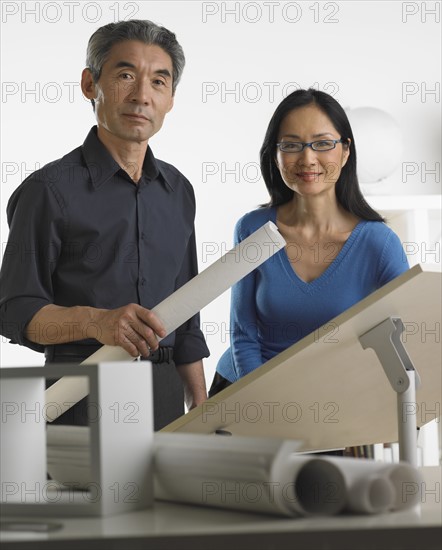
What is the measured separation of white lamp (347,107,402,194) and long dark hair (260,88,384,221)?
1388 mm

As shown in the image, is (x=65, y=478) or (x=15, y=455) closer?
(x=15, y=455)

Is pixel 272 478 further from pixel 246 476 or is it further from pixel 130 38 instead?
pixel 130 38

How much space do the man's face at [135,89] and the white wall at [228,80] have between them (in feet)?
6.15

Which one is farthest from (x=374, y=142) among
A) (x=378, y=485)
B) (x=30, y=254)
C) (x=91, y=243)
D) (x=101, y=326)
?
(x=378, y=485)

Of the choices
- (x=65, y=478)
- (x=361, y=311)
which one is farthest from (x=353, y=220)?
(x=65, y=478)

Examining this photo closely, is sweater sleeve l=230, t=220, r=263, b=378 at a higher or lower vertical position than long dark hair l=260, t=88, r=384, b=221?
lower

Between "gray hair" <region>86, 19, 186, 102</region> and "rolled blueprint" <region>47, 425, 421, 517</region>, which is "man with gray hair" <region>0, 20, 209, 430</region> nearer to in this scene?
"gray hair" <region>86, 19, 186, 102</region>

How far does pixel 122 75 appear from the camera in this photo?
1.92 meters

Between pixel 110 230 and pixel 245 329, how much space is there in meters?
0.36

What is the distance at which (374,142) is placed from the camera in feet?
11.7

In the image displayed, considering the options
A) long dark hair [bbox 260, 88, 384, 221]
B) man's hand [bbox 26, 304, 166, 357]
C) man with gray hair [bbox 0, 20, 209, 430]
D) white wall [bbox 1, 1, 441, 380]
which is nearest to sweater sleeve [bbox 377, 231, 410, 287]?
long dark hair [bbox 260, 88, 384, 221]

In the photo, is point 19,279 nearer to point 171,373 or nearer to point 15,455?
point 171,373

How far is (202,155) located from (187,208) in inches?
69.7

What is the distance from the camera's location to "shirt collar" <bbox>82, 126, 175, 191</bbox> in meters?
1.96
